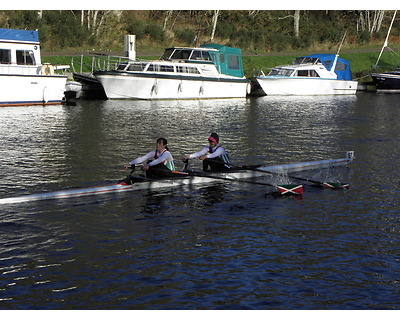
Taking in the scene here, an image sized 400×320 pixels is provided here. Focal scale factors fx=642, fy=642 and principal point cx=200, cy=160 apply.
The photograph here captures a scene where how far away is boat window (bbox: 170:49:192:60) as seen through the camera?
51312 millimetres

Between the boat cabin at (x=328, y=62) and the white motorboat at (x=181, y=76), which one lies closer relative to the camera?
the white motorboat at (x=181, y=76)

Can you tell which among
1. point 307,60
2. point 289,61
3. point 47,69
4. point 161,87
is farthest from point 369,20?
point 47,69

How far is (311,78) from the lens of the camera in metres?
59.4

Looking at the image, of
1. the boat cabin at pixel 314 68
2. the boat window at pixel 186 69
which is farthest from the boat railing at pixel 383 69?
the boat window at pixel 186 69

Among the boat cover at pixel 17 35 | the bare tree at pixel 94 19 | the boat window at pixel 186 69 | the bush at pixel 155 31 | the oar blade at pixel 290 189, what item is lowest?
the oar blade at pixel 290 189

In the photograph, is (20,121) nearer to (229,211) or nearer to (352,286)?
(229,211)

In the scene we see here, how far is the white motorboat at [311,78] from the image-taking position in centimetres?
5809

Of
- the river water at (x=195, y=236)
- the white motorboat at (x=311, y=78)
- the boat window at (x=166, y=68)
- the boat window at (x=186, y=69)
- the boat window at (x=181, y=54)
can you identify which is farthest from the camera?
the white motorboat at (x=311, y=78)

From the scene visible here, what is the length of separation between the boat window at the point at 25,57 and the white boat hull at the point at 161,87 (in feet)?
20.0

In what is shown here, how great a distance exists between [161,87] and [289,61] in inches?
941

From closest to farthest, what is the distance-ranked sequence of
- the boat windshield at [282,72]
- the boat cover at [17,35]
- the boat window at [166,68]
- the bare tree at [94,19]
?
the boat cover at [17,35] → the boat window at [166,68] → the boat windshield at [282,72] → the bare tree at [94,19]

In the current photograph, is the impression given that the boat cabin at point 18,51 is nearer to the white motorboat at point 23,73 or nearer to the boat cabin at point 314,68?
the white motorboat at point 23,73

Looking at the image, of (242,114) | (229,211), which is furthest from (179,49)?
(229,211)

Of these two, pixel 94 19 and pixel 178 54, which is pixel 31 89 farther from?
pixel 94 19
